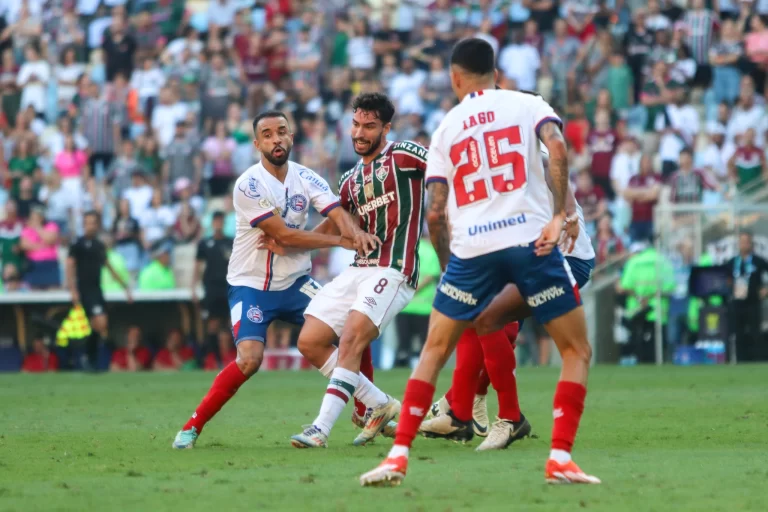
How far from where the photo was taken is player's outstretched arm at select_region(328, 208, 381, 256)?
347 inches

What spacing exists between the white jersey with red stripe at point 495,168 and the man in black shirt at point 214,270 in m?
14.0

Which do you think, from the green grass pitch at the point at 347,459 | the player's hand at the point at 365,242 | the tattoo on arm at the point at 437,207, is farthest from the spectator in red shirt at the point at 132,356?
the tattoo on arm at the point at 437,207

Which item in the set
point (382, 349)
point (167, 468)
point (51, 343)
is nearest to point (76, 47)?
point (51, 343)

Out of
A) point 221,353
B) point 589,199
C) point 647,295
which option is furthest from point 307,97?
point 647,295

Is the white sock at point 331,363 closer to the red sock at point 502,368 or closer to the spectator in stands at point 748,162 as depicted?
the red sock at point 502,368

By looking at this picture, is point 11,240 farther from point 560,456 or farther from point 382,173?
point 560,456

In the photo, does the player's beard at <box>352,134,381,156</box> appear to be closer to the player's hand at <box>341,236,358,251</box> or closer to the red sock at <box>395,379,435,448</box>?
the player's hand at <box>341,236,358,251</box>

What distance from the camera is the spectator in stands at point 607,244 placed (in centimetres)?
2022

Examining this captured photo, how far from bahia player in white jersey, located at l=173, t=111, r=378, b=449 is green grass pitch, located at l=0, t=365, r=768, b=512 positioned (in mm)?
592

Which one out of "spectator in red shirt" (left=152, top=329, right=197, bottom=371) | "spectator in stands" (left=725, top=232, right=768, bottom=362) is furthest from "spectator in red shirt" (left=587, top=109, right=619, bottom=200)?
"spectator in red shirt" (left=152, top=329, right=197, bottom=371)

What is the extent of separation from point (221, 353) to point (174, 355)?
4.69 feet

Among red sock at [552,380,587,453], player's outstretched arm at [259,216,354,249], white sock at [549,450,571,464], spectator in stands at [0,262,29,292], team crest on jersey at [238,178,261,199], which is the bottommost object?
white sock at [549,450,571,464]

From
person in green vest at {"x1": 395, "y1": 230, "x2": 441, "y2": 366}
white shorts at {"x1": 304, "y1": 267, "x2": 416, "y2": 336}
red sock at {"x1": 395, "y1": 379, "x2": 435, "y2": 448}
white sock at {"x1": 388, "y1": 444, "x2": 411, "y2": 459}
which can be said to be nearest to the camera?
white sock at {"x1": 388, "y1": 444, "x2": 411, "y2": 459}

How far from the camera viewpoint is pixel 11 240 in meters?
22.2
